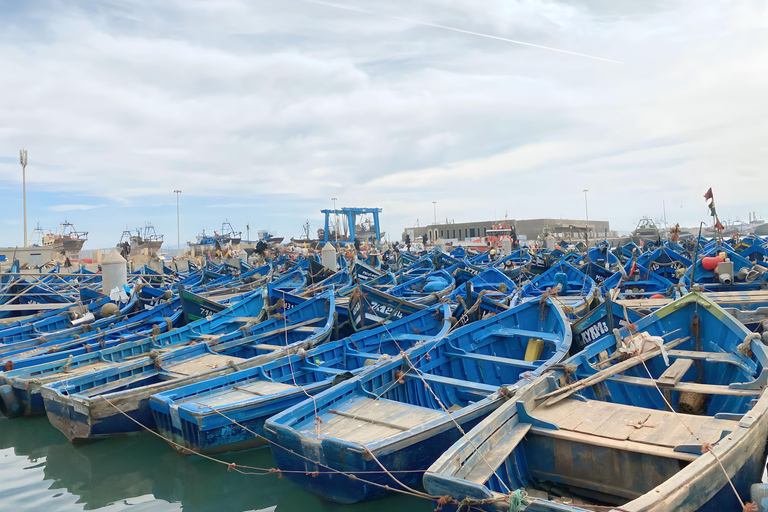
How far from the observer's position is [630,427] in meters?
5.25

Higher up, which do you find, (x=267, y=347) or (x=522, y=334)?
(x=522, y=334)

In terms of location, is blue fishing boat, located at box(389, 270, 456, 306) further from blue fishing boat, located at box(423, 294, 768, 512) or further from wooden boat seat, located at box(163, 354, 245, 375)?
blue fishing boat, located at box(423, 294, 768, 512)

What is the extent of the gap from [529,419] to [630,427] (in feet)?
3.30

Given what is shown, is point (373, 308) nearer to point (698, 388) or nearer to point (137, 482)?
point (137, 482)

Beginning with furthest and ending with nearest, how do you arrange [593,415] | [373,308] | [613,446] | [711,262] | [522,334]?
1. [711,262]
2. [373,308]
3. [522,334]
4. [593,415]
5. [613,446]

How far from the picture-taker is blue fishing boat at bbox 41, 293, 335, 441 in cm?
795

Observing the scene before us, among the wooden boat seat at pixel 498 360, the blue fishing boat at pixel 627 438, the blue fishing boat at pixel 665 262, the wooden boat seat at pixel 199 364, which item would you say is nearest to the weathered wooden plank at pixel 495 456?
the blue fishing boat at pixel 627 438

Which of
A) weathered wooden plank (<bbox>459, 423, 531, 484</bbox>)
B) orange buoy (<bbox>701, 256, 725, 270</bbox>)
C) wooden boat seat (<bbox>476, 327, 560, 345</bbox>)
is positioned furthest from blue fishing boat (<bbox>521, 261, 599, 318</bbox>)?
weathered wooden plank (<bbox>459, 423, 531, 484</bbox>)

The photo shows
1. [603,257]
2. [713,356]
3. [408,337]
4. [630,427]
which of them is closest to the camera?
[630,427]

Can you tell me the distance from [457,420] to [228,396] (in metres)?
3.84

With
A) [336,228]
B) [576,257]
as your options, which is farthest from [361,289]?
[336,228]

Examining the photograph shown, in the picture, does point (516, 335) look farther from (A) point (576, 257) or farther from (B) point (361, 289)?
(A) point (576, 257)

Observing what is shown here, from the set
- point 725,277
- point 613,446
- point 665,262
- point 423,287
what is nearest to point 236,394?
point 613,446

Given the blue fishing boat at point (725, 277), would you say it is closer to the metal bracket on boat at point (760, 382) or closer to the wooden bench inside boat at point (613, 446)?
the metal bracket on boat at point (760, 382)
